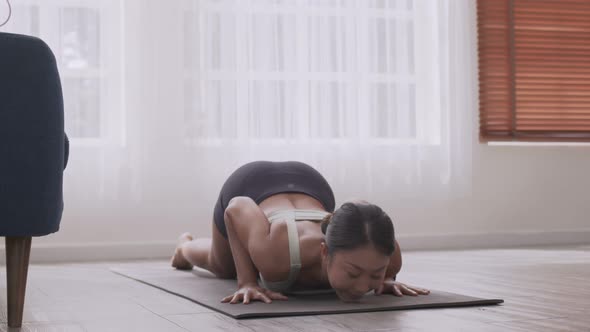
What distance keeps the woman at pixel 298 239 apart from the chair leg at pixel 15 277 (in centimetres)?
56

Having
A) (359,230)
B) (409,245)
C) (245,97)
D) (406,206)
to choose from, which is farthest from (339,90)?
(359,230)

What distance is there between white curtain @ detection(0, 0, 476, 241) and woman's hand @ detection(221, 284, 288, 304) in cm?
226

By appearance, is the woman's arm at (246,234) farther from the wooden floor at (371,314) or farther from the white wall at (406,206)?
the white wall at (406,206)

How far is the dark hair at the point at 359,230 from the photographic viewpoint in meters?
2.06

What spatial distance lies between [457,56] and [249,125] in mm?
1344

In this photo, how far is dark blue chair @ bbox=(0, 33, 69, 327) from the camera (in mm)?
1878

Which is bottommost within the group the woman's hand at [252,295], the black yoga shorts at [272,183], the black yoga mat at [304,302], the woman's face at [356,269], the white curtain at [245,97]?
the black yoga mat at [304,302]

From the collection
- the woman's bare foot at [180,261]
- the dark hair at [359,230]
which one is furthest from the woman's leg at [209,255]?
the dark hair at [359,230]

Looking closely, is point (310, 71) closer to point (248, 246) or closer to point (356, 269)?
point (248, 246)

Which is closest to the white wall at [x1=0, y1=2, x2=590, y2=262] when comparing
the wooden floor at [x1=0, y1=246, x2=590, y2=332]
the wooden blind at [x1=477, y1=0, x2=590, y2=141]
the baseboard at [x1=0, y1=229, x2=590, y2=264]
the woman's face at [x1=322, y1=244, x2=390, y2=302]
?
the baseboard at [x1=0, y1=229, x2=590, y2=264]

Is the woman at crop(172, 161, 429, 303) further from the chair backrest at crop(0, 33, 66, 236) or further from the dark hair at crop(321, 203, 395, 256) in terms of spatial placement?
the chair backrest at crop(0, 33, 66, 236)

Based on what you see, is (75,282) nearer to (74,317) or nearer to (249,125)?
(74,317)

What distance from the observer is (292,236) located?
2314mm

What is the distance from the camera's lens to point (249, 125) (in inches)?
182
